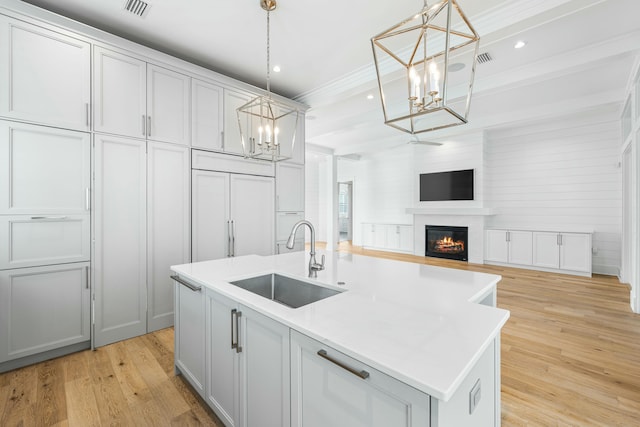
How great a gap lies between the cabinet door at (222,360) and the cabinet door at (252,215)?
193 centimetres

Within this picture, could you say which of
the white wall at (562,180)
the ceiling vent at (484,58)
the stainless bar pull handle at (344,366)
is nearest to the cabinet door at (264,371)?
the stainless bar pull handle at (344,366)

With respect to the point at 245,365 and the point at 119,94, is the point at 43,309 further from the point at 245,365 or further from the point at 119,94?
the point at 245,365

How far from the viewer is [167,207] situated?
118 inches

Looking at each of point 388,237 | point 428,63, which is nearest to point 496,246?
point 388,237

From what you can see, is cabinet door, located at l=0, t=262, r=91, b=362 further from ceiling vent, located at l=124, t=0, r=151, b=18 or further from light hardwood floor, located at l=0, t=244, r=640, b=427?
ceiling vent, located at l=124, t=0, r=151, b=18

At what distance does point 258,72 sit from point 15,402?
3.76m

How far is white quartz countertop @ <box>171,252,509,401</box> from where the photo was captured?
0.81 m

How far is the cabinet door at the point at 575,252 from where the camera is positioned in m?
4.94

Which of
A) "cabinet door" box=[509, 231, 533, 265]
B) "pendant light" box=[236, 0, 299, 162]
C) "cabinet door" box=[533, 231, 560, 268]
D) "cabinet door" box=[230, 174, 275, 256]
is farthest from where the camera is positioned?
"cabinet door" box=[509, 231, 533, 265]

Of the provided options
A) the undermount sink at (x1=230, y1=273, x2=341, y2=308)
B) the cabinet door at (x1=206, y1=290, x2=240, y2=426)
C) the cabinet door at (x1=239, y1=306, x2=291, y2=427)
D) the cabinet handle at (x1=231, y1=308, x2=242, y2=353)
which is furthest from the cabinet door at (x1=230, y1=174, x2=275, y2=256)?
the cabinet door at (x1=239, y1=306, x2=291, y2=427)

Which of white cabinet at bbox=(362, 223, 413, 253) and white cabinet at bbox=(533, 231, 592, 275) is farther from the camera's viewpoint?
white cabinet at bbox=(362, 223, 413, 253)

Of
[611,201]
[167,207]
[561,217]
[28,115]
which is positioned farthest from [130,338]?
[611,201]

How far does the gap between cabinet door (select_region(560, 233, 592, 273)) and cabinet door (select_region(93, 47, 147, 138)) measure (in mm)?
6801

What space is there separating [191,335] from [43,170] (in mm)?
1885
